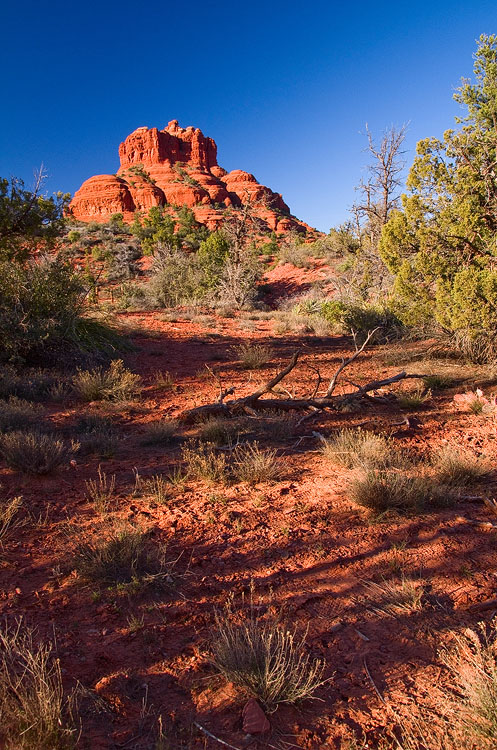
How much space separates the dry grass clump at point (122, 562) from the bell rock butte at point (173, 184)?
6138 cm

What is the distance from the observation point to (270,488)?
407cm

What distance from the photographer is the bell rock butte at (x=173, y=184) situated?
71.4 metres

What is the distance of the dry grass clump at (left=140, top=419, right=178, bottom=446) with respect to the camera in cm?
521

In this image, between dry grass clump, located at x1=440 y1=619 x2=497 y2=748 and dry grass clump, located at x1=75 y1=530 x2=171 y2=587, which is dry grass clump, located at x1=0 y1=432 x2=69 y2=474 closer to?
dry grass clump, located at x1=75 y1=530 x2=171 y2=587

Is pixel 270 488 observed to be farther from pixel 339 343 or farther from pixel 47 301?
pixel 339 343

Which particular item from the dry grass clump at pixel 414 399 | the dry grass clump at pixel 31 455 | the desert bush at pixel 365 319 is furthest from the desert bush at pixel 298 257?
the dry grass clump at pixel 31 455

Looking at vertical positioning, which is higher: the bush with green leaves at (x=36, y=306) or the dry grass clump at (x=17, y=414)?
the bush with green leaves at (x=36, y=306)

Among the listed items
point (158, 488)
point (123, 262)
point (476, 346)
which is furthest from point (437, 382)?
point (123, 262)

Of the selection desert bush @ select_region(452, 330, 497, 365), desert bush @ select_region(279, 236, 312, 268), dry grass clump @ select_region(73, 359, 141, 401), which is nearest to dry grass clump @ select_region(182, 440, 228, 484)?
dry grass clump @ select_region(73, 359, 141, 401)

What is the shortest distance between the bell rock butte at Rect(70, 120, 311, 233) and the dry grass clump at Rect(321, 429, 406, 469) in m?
59.3

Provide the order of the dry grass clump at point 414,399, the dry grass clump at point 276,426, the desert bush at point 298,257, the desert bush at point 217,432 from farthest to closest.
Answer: the desert bush at point 298,257, the dry grass clump at point 414,399, the dry grass clump at point 276,426, the desert bush at point 217,432

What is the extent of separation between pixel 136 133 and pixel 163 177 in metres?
18.2

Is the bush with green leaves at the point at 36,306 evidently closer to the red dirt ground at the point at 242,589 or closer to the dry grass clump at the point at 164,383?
the dry grass clump at the point at 164,383

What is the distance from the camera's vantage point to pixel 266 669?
1837 millimetres
